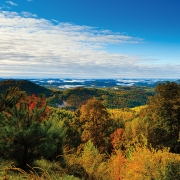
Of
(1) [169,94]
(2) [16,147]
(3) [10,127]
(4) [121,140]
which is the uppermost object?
(1) [169,94]

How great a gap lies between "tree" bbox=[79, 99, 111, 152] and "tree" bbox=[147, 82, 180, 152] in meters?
10.8

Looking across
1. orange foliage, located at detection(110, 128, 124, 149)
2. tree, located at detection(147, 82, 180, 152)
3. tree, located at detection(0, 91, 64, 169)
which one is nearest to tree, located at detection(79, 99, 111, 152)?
orange foliage, located at detection(110, 128, 124, 149)

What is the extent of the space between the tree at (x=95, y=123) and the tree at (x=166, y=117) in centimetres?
1085

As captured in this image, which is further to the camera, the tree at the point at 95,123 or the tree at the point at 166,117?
the tree at the point at 95,123

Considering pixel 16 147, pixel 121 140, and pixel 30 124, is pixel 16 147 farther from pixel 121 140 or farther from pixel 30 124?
pixel 121 140

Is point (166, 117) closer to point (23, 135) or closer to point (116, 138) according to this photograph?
point (116, 138)

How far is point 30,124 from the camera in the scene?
1639 cm

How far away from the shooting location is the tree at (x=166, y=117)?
33.3 metres

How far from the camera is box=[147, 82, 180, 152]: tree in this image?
33.3 metres

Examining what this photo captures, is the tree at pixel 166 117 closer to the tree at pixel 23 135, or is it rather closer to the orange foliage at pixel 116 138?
the orange foliage at pixel 116 138

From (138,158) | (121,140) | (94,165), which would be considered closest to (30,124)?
(94,165)

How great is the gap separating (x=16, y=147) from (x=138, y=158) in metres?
10.9

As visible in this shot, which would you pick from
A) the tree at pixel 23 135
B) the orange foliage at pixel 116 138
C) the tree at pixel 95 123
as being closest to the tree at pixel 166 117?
the tree at pixel 95 123

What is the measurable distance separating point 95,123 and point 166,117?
584 inches
